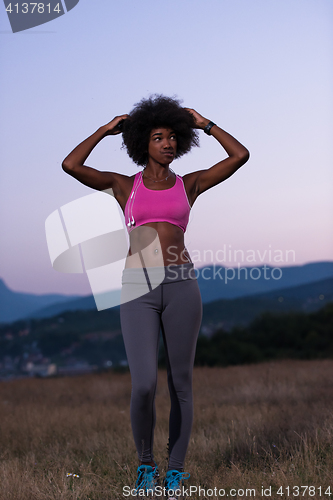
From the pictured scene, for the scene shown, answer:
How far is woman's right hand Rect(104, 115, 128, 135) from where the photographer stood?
12.5 ft

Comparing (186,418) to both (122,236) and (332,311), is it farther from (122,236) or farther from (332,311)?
(332,311)

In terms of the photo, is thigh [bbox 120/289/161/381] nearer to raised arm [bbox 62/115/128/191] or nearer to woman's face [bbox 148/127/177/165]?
raised arm [bbox 62/115/128/191]

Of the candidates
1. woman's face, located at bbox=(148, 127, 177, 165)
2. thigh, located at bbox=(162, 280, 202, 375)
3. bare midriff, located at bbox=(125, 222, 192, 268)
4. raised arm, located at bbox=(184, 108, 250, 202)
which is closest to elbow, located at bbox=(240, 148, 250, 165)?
raised arm, located at bbox=(184, 108, 250, 202)

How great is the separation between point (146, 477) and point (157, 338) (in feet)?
3.07

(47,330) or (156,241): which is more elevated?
(156,241)

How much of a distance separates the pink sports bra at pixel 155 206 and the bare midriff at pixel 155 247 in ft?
0.15

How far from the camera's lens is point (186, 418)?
3.52 meters

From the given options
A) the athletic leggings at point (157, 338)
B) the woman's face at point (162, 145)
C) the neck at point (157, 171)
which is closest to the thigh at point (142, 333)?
the athletic leggings at point (157, 338)

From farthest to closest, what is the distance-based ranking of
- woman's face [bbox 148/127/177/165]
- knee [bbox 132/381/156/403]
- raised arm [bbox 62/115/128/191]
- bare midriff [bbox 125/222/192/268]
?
woman's face [bbox 148/127/177/165], raised arm [bbox 62/115/128/191], bare midriff [bbox 125/222/192/268], knee [bbox 132/381/156/403]

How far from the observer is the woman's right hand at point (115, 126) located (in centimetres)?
382

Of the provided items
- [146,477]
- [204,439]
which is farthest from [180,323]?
[204,439]

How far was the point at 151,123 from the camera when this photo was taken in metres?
3.91

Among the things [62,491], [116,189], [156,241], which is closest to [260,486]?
[62,491]

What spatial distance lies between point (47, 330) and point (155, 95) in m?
28.7
